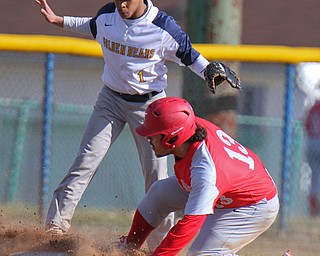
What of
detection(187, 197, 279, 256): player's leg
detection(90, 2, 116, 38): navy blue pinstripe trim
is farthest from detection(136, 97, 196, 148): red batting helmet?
detection(90, 2, 116, 38): navy blue pinstripe trim

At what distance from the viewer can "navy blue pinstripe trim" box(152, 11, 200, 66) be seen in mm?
5938

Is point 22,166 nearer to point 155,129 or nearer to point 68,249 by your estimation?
point 68,249

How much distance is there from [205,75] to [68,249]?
1651 mm

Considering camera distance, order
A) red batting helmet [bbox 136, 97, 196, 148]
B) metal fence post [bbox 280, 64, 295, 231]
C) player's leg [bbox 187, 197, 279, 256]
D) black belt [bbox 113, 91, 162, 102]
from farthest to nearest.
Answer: metal fence post [bbox 280, 64, 295, 231]
black belt [bbox 113, 91, 162, 102]
player's leg [bbox 187, 197, 279, 256]
red batting helmet [bbox 136, 97, 196, 148]

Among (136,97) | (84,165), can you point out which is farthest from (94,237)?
(136,97)

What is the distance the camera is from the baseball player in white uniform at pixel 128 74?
19.4ft

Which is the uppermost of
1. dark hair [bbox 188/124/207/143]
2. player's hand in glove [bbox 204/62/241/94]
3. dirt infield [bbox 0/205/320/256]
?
player's hand in glove [bbox 204/62/241/94]

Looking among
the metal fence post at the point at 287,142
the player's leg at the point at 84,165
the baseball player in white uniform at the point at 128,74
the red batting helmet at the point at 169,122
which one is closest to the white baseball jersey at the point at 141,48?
the baseball player in white uniform at the point at 128,74

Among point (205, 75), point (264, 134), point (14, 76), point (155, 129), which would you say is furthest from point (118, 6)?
point (264, 134)

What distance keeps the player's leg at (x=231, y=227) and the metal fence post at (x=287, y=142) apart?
2.62 metres

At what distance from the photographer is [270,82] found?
8680 millimetres

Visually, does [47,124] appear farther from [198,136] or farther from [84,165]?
[198,136]

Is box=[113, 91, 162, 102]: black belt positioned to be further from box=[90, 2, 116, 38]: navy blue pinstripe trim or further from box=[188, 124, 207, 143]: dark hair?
box=[188, 124, 207, 143]: dark hair

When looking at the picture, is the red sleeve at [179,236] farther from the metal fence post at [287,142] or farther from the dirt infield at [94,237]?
the metal fence post at [287,142]
